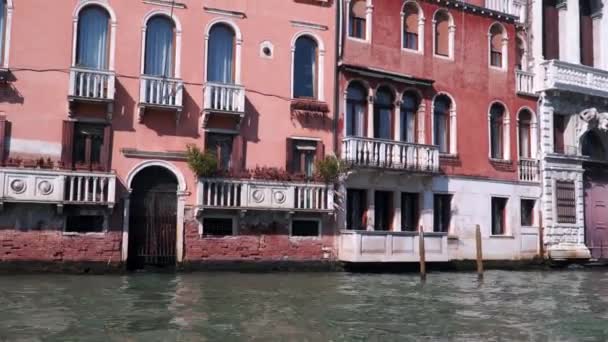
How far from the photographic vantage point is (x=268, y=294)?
9984 mm

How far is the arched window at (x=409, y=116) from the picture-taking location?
52.4 ft

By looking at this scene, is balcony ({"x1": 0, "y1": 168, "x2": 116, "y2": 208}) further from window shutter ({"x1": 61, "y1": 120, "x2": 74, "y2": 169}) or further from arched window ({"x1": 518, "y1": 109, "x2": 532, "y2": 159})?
arched window ({"x1": 518, "y1": 109, "x2": 532, "y2": 159})

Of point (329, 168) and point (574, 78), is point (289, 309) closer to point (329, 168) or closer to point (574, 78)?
point (329, 168)

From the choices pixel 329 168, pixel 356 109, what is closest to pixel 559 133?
pixel 356 109

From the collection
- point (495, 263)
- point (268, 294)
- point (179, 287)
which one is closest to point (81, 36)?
point (179, 287)

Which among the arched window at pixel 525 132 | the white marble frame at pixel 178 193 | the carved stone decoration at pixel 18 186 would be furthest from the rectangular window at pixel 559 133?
the carved stone decoration at pixel 18 186

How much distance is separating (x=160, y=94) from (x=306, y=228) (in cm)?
416

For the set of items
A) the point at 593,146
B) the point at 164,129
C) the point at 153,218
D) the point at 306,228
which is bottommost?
the point at 306,228

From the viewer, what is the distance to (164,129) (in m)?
13.1

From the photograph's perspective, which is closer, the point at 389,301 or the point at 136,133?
the point at 389,301

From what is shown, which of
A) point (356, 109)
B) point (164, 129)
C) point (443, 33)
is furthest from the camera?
point (443, 33)

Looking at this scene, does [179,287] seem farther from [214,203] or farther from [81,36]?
[81,36]

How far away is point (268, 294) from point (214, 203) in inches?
142

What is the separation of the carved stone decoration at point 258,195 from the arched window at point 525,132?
25.8 ft
